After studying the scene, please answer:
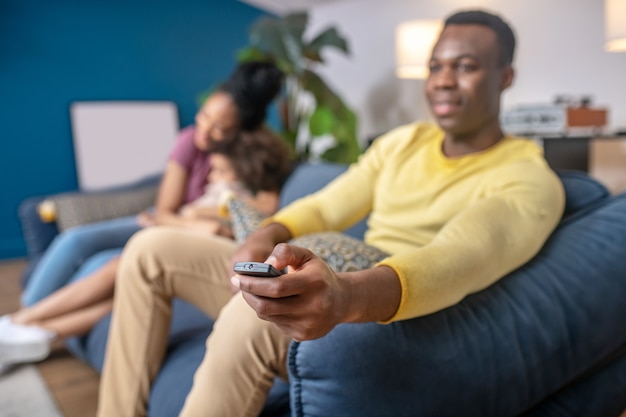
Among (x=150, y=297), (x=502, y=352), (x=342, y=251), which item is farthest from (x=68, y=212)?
(x=502, y=352)

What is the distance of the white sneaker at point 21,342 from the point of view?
1.79 metres

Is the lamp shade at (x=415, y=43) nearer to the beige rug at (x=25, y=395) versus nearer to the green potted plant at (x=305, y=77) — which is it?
the green potted plant at (x=305, y=77)

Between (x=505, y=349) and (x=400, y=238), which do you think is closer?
(x=505, y=349)

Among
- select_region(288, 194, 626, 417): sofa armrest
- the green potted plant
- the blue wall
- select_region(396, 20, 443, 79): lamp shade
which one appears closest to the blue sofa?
select_region(288, 194, 626, 417): sofa armrest

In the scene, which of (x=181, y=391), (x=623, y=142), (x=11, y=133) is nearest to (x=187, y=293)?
(x=181, y=391)

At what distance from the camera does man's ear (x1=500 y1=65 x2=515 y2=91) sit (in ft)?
4.24

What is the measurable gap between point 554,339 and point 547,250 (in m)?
0.20

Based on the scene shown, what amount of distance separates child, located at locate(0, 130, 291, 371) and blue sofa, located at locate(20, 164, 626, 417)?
0.57 metres

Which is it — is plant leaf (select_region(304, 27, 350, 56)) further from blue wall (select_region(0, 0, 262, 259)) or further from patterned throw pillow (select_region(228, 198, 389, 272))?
patterned throw pillow (select_region(228, 198, 389, 272))

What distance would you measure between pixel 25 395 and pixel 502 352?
58.1 inches

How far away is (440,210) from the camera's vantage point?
47.9 inches

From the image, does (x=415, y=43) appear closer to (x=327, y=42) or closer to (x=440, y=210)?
(x=327, y=42)

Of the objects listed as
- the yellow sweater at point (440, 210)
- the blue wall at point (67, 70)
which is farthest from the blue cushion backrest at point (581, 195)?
the blue wall at point (67, 70)

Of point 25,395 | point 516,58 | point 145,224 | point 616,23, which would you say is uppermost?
point 616,23
